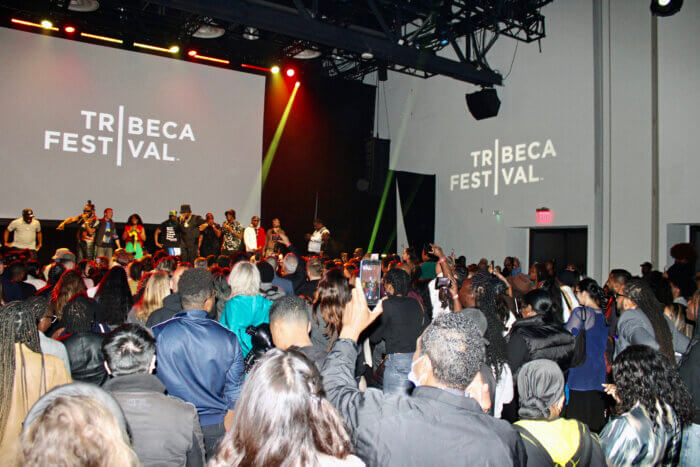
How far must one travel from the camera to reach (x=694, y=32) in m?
9.36

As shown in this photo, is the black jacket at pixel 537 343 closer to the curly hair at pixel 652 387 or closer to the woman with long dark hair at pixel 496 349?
the woman with long dark hair at pixel 496 349

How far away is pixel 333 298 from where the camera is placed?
3135mm

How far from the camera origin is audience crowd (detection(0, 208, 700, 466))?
45.2 inches

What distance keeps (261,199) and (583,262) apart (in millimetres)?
7627

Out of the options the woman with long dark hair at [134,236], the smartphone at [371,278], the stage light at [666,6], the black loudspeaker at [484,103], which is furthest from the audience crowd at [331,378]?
the black loudspeaker at [484,103]

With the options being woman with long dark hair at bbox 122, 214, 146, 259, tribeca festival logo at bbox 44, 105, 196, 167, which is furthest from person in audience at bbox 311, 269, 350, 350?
tribeca festival logo at bbox 44, 105, 196, 167

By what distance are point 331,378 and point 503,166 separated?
466 inches

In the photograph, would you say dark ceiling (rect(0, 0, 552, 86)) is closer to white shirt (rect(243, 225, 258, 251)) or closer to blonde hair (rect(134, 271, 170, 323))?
white shirt (rect(243, 225, 258, 251))

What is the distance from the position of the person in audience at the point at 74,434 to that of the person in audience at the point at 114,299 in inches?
93.5

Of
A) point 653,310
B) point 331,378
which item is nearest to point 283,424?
point 331,378

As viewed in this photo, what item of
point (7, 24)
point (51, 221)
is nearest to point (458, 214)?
point (51, 221)

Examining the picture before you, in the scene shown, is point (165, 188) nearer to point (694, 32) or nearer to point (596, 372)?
point (596, 372)

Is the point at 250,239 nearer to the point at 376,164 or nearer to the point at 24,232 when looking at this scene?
the point at 24,232

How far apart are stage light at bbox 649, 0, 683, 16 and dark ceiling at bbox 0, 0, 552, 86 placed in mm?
3504
